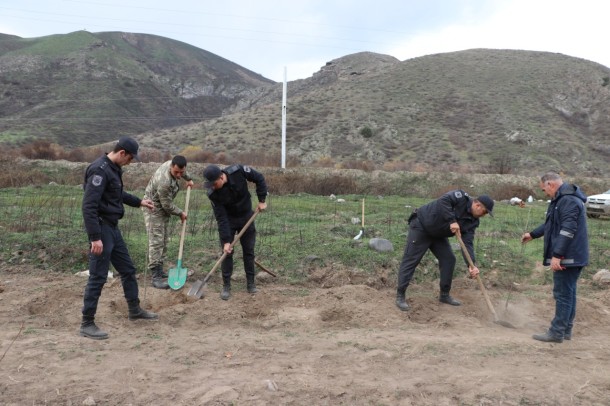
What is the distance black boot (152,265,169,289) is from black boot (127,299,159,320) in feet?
3.49

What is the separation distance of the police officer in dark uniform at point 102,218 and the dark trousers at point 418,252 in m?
3.25

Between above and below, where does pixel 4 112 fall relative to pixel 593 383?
above

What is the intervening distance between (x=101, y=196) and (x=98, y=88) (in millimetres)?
58498

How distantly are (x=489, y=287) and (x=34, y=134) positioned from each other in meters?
42.0

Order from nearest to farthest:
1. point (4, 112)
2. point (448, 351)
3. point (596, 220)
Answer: point (448, 351) < point (596, 220) < point (4, 112)

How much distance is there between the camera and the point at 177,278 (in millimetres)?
5961

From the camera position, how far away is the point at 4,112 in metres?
50.7

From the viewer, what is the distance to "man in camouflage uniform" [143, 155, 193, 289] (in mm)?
6168

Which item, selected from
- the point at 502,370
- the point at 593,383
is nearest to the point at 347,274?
the point at 502,370

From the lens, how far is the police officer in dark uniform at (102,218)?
14.3 ft

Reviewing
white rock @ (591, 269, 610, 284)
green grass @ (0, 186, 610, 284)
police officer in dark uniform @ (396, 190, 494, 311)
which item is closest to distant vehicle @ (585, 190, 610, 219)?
green grass @ (0, 186, 610, 284)

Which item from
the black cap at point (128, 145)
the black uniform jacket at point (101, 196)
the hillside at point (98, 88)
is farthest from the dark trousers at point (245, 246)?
the hillside at point (98, 88)

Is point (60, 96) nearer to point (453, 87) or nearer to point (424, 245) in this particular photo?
point (453, 87)

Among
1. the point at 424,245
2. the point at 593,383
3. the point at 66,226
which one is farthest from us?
the point at 66,226
